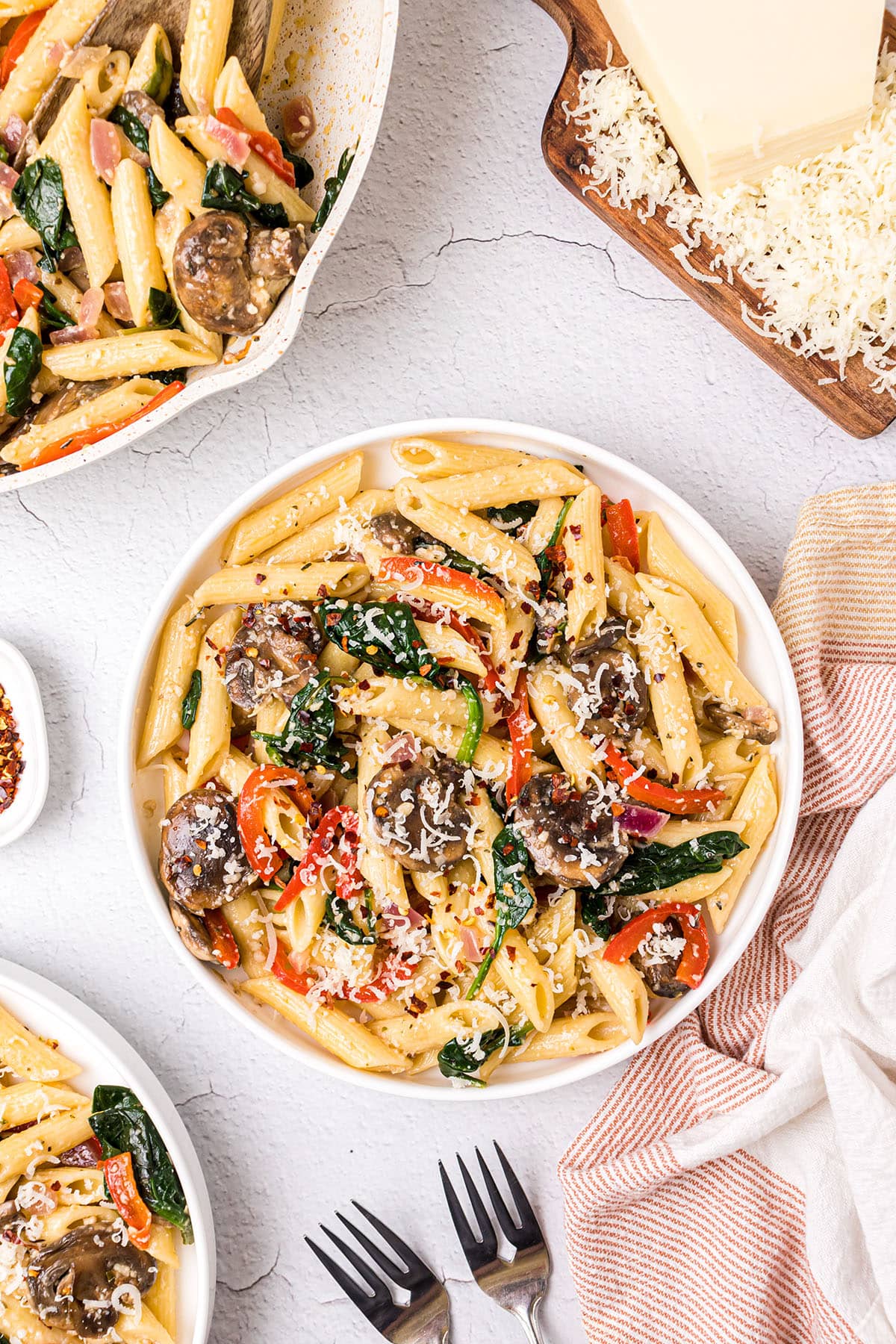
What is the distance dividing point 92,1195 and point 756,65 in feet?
8.65

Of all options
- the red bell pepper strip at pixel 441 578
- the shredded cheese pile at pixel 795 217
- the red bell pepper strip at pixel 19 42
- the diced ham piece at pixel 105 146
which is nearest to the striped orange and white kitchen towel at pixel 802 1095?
the shredded cheese pile at pixel 795 217

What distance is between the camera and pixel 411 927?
6.28 feet

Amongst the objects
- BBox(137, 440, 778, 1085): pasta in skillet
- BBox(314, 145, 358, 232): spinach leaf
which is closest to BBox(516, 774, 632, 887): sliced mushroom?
BBox(137, 440, 778, 1085): pasta in skillet

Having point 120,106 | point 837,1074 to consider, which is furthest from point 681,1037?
point 120,106

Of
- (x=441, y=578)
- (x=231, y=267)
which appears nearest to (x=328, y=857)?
(x=441, y=578)

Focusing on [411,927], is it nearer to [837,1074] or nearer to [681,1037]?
[681,1037]

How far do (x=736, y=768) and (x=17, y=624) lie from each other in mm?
1617

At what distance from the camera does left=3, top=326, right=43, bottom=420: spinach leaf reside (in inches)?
78.0

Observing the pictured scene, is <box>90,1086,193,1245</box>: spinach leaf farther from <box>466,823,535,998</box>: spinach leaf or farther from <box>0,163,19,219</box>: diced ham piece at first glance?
<box>0,163,19,219</box>: diced ham piece

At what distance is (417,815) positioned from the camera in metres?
1.80

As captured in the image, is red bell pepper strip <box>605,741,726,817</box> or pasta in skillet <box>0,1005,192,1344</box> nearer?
red bell pepper strip <box>605,741,726,817</box>

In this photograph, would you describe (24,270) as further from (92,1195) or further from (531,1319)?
(531,1319)

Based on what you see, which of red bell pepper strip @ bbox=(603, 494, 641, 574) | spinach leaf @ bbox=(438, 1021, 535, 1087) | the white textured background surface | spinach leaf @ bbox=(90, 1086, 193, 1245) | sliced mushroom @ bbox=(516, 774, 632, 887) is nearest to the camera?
sliced mushroom @ bbox=(516, 774, 632, 887)

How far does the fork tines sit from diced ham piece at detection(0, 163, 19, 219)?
7.15 ft
